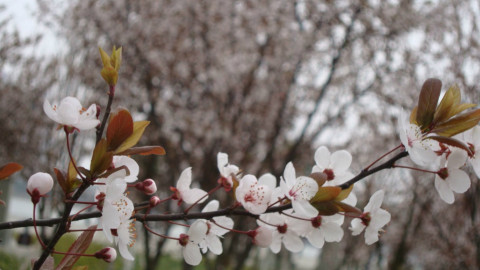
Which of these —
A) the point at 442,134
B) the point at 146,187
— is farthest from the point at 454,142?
the point at 146,187

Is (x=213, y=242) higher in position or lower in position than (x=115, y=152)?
lower

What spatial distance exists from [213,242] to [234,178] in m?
0.16

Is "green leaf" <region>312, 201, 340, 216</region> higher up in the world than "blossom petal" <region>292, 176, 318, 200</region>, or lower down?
lower down

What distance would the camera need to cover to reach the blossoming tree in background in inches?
29.8

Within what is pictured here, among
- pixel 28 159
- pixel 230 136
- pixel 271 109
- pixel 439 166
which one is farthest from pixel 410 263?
pixel 439 166

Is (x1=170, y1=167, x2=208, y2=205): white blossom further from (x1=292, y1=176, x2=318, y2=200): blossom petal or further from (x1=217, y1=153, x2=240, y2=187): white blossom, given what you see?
(x1=292, y1=176, x2=318, y2=200): blossom petal

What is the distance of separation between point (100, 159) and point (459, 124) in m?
0.64

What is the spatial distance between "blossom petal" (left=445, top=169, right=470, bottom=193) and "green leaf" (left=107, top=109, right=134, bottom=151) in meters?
0.61

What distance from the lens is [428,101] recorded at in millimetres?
859

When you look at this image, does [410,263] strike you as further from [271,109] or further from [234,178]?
[234,178]

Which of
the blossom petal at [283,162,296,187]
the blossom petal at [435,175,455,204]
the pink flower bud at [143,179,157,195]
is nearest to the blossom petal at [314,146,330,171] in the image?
the blossom petal at [283,162,296,187]

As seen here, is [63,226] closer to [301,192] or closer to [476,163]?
[301,192]

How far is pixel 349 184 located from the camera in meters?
0.84

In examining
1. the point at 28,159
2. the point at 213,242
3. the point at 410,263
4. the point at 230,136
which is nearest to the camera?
the point at 213,242
